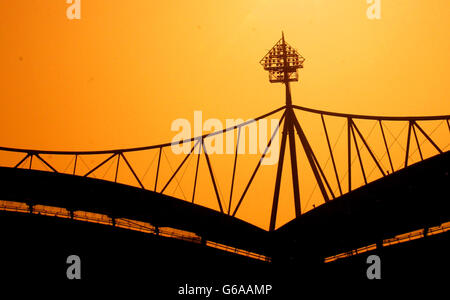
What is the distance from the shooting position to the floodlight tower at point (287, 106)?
119 ft

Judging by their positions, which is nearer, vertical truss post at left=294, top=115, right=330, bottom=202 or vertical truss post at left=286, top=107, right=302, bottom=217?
vertical truss post at left=294, top=115, right=330, bottom=202

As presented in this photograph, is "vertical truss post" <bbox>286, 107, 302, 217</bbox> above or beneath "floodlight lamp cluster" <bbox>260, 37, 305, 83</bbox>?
beneath

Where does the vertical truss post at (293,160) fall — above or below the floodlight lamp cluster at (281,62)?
below

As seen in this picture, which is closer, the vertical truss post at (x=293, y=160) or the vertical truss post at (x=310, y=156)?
the vertical truss post at (x=310, y=156)

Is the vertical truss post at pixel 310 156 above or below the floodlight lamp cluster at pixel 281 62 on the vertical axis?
below

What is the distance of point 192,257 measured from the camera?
97.6ft

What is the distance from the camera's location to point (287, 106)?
133 feet

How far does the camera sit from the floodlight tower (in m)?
36.3

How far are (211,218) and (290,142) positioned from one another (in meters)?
10.6

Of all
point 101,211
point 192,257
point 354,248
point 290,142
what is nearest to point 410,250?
point 354,248

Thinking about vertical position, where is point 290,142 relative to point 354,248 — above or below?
above
